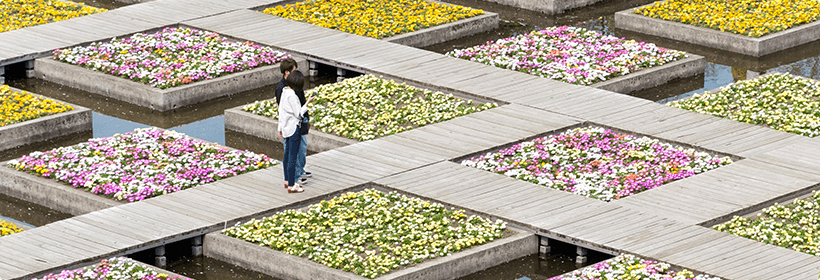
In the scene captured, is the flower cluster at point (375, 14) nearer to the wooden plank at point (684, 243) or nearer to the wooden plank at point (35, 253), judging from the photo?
the wooden plank at point (35, 253)

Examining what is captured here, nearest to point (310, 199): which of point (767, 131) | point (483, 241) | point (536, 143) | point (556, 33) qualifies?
point (483, 241)

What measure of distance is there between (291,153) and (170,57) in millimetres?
7263

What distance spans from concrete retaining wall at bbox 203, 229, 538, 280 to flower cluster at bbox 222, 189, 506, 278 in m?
0.12

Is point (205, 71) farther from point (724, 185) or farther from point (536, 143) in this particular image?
point (724, 185)

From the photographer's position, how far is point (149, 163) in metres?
18.9

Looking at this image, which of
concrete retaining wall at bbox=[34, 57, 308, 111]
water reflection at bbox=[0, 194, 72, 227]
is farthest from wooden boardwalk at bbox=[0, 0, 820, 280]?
concrete retaining wall at bbox=[34, 57, 308, 111]

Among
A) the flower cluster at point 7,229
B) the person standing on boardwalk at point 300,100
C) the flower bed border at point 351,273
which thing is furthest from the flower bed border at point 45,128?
the flower bed border at point 351,273

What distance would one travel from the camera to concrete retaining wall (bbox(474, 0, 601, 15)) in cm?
2856

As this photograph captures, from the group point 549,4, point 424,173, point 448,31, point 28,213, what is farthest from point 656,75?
point 28,213

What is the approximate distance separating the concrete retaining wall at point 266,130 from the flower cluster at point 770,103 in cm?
545

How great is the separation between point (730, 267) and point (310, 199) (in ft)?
17.7

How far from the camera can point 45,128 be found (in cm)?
2078

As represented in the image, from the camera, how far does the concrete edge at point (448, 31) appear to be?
83.7ft

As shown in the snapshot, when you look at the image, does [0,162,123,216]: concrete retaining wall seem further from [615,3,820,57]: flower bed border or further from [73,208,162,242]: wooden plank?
[615,3,820,57]: flower bed border
